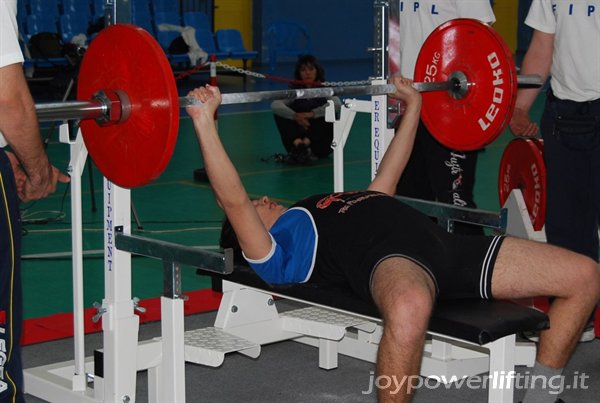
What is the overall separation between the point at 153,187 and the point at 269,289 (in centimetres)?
375

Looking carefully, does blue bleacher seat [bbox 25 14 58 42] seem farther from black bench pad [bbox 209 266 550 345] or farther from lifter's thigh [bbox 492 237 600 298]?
lifter's thigh [bbox 492 237 600 298]

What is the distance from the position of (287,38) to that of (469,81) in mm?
10334

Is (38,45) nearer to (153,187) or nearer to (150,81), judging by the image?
(153,187)

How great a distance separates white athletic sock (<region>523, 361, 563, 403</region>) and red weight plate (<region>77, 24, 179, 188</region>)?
1181 mm

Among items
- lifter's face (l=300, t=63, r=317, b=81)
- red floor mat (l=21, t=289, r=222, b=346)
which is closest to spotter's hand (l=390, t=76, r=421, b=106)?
red floor mat (l=21, t=289, r=222, b=346)

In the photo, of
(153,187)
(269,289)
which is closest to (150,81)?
(269,289)

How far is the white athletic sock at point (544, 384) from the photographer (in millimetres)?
2775

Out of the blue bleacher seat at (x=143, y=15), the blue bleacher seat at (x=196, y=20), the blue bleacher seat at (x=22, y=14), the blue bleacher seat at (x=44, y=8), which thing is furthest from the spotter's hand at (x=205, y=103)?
the blue bleacher seat at (x=196, y=20)

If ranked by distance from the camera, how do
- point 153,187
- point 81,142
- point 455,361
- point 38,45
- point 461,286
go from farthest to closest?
point 38,45 < point 153,187 < point 455,361 < point 81,142 < point 461,286

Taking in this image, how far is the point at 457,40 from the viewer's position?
11.5ft

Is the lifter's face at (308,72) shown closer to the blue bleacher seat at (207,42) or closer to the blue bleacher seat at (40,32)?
the blue bleacher seat at (40,32)

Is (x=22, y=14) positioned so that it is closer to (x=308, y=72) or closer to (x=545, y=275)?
(x=308, y=72)

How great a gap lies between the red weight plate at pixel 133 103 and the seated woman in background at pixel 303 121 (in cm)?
458
